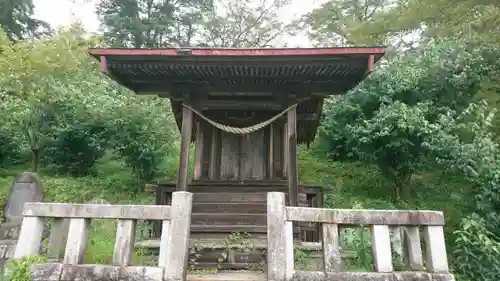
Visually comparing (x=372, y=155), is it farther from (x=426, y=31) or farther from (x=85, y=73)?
(x=85, y=73)

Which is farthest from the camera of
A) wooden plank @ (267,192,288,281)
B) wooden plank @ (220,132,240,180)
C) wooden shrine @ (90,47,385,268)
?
wooden plank @ (220,132,240,180)

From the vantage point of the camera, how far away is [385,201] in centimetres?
1070

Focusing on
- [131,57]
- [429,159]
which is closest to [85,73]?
[131,57]

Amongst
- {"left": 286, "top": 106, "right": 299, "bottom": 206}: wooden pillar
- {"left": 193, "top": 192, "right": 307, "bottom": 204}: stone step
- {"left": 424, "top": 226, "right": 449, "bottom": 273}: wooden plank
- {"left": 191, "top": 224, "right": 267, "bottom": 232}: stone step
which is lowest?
{"left": 424, "top": 226, "right": 449, "bottom": 273}: wooden plank

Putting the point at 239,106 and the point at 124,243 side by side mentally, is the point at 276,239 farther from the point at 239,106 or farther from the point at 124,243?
the point at 239,106

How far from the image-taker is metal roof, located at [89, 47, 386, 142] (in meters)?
6.05

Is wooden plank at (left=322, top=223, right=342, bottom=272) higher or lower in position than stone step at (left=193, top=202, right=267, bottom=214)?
lower

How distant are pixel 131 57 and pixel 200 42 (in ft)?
65.0

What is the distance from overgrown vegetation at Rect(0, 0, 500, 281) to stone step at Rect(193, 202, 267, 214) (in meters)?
1.49

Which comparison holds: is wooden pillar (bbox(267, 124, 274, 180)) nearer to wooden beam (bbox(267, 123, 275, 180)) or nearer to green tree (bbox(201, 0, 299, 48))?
wooden beam (bbox(267, 123, 275, 180))

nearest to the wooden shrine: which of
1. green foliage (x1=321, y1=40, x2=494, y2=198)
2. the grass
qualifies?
the grass

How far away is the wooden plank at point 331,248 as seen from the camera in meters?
4.11

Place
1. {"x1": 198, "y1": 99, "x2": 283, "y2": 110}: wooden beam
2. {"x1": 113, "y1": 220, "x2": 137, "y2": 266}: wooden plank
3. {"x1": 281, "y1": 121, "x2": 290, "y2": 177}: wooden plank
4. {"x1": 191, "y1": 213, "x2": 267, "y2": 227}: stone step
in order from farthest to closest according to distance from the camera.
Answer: {"x1": 281, "y1": 121, "x2": 290, "y2": 177}: wooden plank → {"x1": 198, "y1": 99, "x2": 283, "y2": 110}: wooden beam → {"x1": 191, "y1": 213, "x2": 267, "y2": 227}: stone step → {"x1": 113, "y1": 220, "x2": 137, "y2": 266}: wooden plank

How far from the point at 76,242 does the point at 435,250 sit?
401 cm
